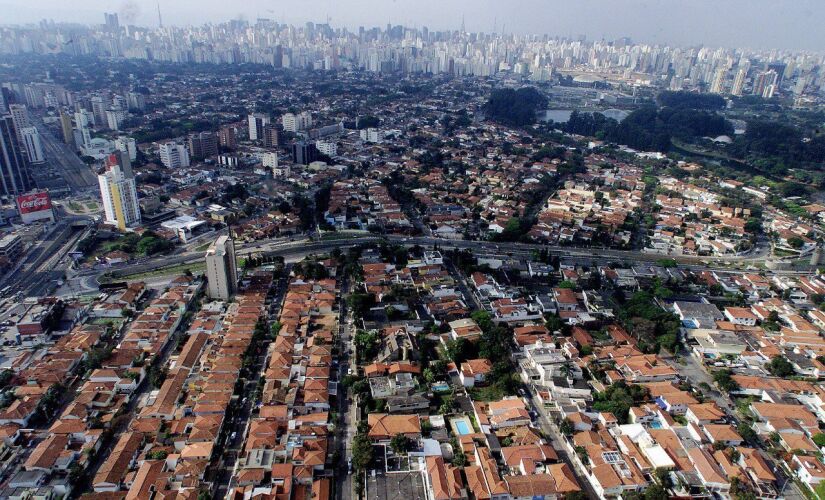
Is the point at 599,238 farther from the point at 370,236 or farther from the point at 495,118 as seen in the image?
the point at 495,118

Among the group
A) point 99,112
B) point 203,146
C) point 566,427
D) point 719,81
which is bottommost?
point 566,427

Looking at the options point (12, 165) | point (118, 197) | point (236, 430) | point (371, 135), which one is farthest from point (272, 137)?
point (236, 430)

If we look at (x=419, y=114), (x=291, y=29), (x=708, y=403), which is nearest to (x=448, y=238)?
(x=708, y=403)

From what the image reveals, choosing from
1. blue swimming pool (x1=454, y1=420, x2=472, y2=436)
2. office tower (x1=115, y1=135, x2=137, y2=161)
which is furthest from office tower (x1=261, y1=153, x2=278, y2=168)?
blue swimming pool (x1=454, y1=420, x2=472, y2=436)

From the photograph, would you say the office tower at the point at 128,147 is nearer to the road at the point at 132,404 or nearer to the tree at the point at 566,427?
the road at the point at 132,404

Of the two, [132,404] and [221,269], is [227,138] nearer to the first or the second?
[221,269]

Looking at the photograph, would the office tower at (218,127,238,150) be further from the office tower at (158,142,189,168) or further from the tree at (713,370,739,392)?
the tree at (713,370,739,392)
